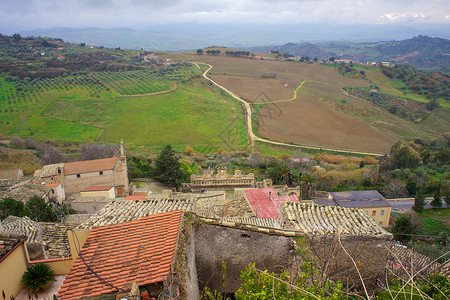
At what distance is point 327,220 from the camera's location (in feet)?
28.6

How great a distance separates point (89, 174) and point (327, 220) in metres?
22.2

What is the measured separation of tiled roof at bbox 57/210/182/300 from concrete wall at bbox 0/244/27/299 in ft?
4.80

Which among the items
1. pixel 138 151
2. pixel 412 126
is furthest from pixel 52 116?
pixel 412 126

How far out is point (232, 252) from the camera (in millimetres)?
7777

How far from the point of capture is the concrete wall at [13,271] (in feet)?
20.3

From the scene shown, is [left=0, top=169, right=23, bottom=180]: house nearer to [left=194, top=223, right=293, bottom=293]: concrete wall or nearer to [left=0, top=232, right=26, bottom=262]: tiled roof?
[left=0, top=232, right=26, bottom=262]: tiled roof

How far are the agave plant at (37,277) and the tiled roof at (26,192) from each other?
51.8 ft

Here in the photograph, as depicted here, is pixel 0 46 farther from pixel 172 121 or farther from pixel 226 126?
pixel 226 126

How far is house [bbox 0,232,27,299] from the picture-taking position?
→ 20.3 feet

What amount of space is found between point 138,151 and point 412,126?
6276cm

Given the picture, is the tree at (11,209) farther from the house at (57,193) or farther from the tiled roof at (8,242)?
the tiled roof at (8,242)

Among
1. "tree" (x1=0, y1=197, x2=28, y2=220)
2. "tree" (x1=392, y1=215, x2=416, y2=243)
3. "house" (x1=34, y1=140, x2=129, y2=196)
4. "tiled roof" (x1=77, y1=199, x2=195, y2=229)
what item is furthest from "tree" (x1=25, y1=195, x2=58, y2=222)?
"tree" (x1=392, y1=215, x2=416, y2=243)

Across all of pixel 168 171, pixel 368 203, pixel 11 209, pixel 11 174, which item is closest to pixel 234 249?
pixel 11 209

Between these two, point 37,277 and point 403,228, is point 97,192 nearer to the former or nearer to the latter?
point 37,277
